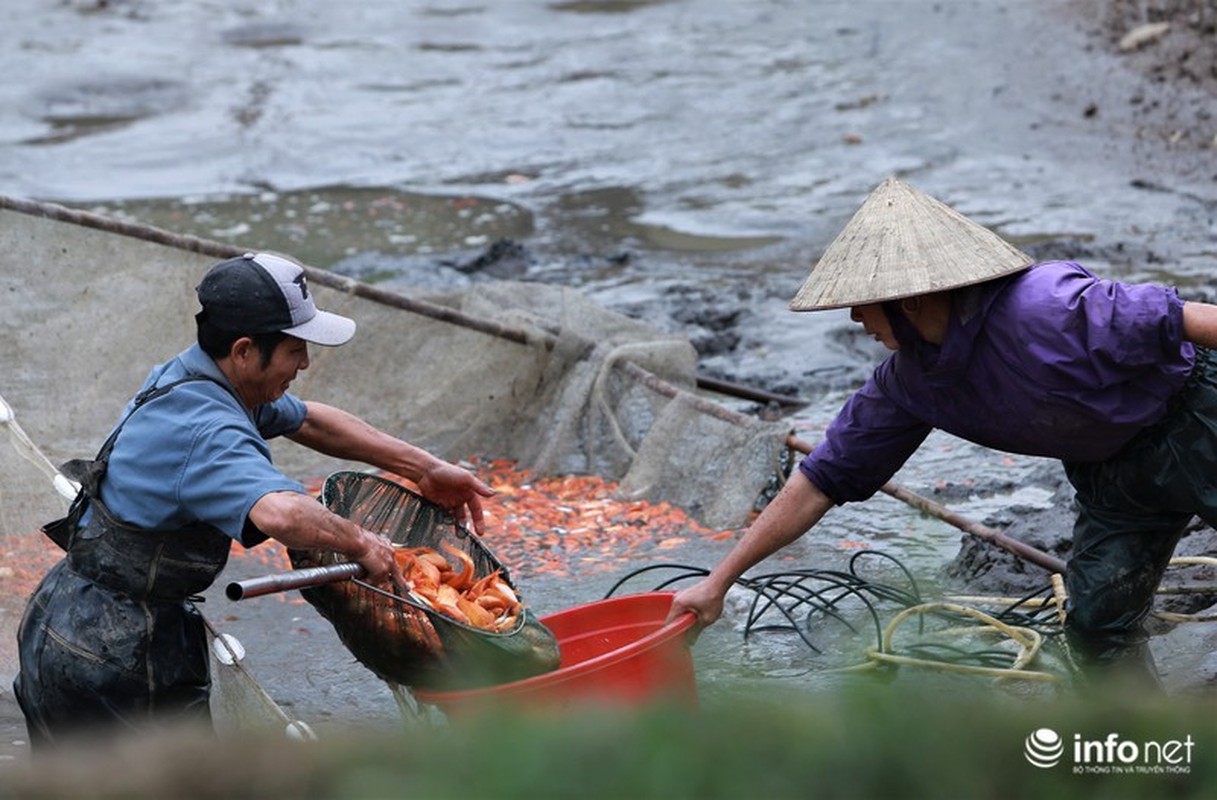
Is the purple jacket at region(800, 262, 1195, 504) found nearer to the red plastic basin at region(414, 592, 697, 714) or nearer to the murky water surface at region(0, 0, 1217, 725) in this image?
the red plastic basin at region(414, 592, 697, 714)

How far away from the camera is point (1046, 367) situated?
4098 mm

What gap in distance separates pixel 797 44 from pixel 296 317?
45.0ft

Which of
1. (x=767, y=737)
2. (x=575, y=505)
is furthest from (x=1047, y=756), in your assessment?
(x=575, y=505)

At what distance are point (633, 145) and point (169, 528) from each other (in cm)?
1099

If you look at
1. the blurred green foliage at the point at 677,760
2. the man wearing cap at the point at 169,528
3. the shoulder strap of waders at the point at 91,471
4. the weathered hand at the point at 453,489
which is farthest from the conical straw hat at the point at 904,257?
the blurred green foliage at the point at 677,760

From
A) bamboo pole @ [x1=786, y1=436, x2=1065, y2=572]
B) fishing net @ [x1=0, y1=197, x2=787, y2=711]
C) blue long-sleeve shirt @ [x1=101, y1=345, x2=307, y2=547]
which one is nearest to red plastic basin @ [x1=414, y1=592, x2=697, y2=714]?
blue long-sleeve shirt @ [x1=101, y1=345, x2=307, y2=547]

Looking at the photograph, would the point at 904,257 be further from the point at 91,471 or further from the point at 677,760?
the point at 677,760

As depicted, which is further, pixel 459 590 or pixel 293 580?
pixel 459 590

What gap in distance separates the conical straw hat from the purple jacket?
0.34 feet

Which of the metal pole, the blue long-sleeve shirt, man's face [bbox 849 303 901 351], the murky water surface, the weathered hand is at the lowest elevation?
the murky water surface

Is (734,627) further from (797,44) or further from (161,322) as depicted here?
(797,44)

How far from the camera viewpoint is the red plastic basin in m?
3.90

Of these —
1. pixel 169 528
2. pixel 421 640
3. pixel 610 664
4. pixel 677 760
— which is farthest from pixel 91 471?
pixel 677 760

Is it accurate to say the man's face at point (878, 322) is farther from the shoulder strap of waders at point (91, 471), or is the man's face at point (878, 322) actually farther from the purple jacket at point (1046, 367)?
the shoulder strap of waders at point (91, 471)
